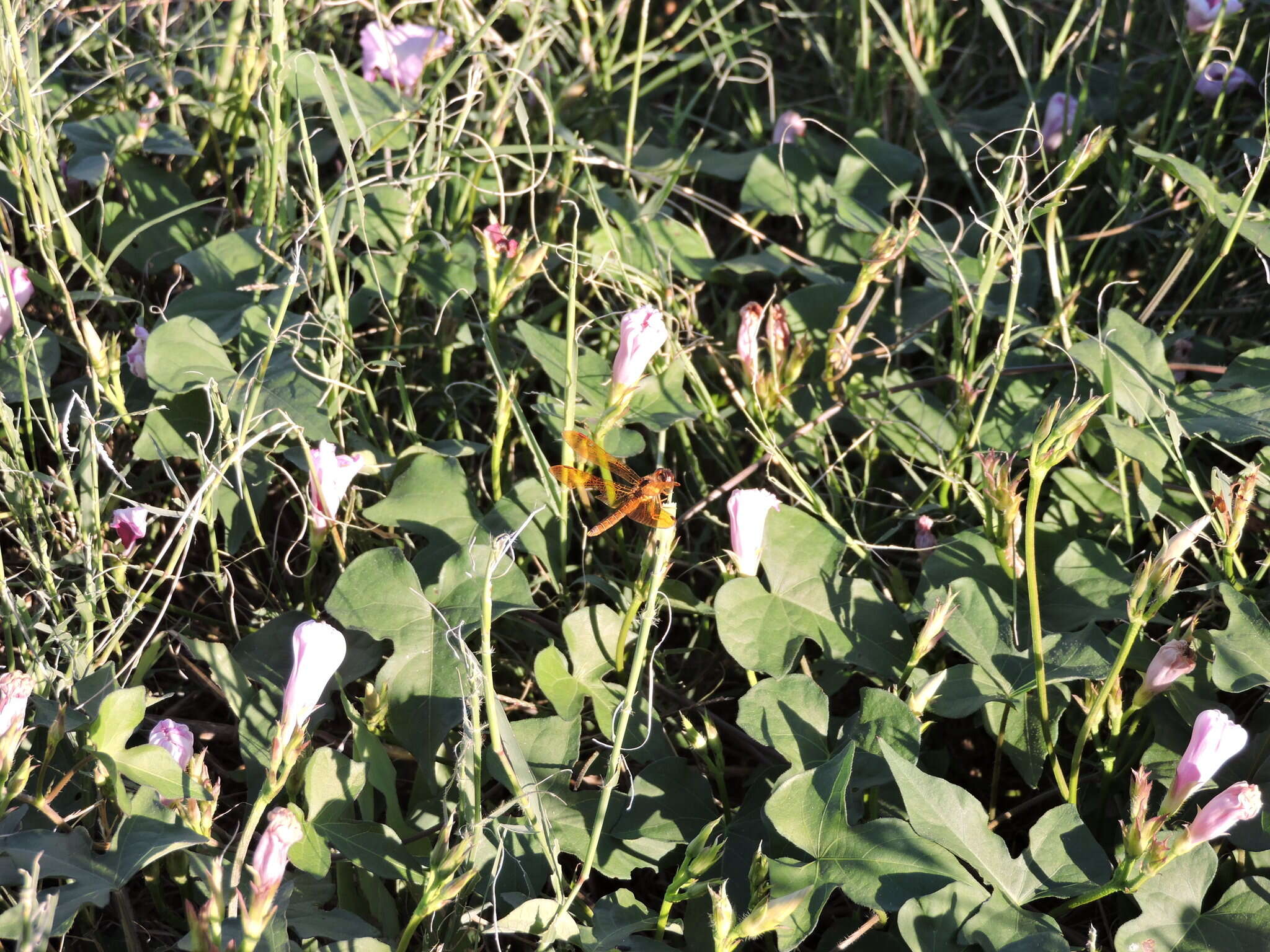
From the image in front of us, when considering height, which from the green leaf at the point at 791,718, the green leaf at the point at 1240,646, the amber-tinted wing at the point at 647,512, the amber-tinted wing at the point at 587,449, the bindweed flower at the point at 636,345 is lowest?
the green leaf at the point at 791,718

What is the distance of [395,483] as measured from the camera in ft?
5.82

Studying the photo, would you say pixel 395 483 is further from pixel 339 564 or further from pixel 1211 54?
pixel 1211 54

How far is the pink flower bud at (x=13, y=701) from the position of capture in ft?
4.22

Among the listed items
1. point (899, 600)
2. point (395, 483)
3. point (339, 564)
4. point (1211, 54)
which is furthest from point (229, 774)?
point (1211, 54)

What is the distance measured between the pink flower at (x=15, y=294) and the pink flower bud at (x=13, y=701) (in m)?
0.78

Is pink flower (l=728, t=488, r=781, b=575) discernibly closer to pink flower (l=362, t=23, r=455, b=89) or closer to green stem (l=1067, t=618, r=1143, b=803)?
green stem (l=1067, t=618, r=1143, b=803)

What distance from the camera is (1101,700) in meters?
1.44

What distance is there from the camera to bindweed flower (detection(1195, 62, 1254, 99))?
2277 mm

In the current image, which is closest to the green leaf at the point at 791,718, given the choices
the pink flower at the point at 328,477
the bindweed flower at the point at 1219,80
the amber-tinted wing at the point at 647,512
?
the amber-tinted wing at the point at 647,512

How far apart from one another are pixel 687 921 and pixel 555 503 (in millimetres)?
654

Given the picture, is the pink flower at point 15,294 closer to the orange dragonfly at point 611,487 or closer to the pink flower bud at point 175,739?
the pink flower bud at point 175,739

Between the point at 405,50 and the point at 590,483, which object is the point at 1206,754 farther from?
the point at 405,50

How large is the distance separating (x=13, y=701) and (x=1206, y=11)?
95.2 inches

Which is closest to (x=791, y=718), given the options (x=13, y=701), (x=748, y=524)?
(x=748, y=524)
